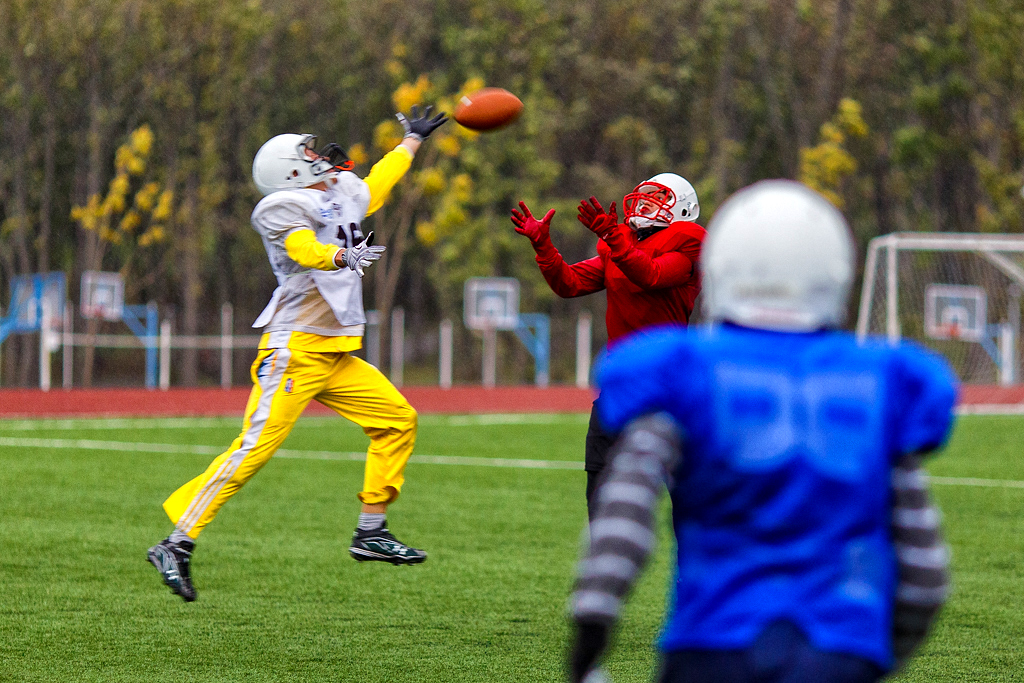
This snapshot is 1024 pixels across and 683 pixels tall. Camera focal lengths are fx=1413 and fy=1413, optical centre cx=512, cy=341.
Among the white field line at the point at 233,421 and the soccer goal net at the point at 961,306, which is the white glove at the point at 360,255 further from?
the soccer goal net at the point at 961,306

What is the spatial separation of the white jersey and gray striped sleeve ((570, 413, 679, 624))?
414cm

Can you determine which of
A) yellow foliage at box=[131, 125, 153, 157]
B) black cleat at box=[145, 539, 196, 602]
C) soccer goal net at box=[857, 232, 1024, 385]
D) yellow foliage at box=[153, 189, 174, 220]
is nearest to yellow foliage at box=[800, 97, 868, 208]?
soccer goal net at box=[857, 232, 1024, 385]

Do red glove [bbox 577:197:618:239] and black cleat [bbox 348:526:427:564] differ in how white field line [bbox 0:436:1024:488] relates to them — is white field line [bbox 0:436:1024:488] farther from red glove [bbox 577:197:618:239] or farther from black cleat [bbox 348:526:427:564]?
red glove [bbox 577:197:618:239]

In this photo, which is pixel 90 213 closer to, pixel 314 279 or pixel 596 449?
pixel 314 279

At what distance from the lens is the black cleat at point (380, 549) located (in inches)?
253

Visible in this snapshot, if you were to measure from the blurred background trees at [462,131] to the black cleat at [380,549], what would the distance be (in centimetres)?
2170

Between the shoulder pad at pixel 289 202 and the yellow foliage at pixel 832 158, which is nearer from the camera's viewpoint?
the shoulder pad at pixel 289 202

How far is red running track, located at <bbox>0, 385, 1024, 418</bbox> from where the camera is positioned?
2045 centimetres

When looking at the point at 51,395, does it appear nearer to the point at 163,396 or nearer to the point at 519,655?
the point at 163,396

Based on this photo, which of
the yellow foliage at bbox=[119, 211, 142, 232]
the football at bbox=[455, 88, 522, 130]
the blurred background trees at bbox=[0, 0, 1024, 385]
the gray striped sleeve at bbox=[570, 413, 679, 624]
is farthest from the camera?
the blurred background trees at bbox=[0, 0, 1024, 385]

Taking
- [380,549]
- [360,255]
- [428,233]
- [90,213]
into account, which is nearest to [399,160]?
[360,255]

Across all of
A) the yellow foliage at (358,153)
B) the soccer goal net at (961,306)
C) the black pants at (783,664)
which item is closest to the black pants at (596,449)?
the black pants at (783,664)

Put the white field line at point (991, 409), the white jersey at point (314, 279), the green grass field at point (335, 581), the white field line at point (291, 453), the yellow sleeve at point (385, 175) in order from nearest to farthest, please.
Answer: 1. the green grass field at point (335, 581)
2. the white jersey at point (314, 279)
3. the yellow sleeve at point (385, 175)
4. the white field line at point (291, 453)
5. the white field line at point (991, 409)

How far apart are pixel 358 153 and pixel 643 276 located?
25049mm
